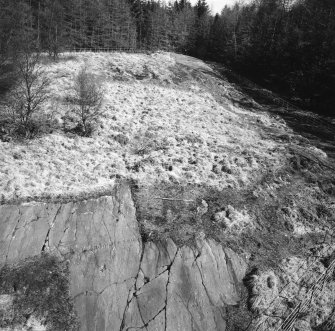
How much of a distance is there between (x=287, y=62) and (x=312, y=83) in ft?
16.9

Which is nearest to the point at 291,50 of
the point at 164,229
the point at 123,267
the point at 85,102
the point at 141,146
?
the point at 141,146

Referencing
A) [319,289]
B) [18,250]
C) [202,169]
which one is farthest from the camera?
[202,169]

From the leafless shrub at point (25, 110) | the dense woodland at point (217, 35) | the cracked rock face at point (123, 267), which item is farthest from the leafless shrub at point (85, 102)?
the cracked rock face at point (123, 267)

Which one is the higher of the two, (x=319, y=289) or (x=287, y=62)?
(x=287, y=62)

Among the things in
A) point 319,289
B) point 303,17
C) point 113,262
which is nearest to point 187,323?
point 113,262

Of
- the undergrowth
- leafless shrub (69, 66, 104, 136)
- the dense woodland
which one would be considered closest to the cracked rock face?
the undergrowth

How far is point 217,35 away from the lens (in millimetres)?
Answer: 48344

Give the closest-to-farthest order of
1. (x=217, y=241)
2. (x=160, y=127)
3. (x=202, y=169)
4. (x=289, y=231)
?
1. (x=217, y=241)
2. (x=289, y=231)
3. (x=202, y=169)
4. (x=160, y=127)

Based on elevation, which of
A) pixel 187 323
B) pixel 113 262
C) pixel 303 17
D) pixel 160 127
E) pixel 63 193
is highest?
pixel 303 17

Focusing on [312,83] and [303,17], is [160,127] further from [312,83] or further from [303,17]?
[303,17]

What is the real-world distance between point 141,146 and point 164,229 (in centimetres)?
607

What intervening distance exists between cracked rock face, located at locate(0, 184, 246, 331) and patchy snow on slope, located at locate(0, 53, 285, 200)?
1.38 meters

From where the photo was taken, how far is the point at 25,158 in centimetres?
1201

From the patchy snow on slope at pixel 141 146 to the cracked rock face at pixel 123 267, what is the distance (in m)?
1.38
